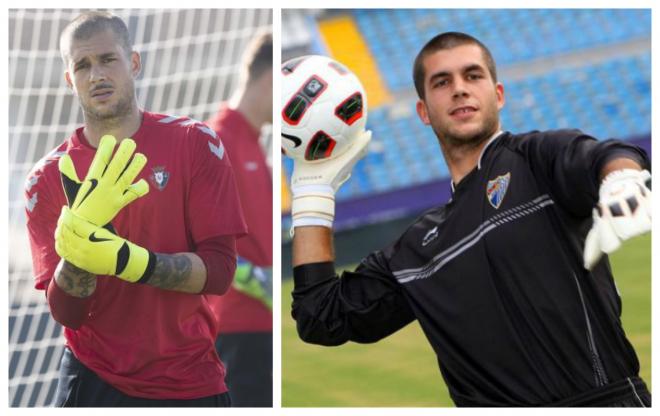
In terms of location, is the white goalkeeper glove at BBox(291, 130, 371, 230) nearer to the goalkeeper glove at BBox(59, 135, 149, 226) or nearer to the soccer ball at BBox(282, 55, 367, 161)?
the soccer ball at BBox(282, 55, 367, 161)

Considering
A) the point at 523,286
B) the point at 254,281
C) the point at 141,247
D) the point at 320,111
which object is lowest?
the point at 523,286

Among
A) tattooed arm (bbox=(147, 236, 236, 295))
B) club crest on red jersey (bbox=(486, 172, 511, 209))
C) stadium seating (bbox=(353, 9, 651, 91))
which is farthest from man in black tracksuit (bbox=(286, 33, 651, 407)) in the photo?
stadium seating (bbox=(353, 9, 651, 91))

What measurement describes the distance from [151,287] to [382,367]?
4114mm

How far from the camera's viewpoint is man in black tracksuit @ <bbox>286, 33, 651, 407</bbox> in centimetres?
283

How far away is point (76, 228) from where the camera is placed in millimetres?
3258

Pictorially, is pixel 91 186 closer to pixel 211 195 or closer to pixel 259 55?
pixel 211 195

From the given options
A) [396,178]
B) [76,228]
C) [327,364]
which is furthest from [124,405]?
[396,178]

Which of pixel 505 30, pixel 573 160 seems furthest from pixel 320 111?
pixel 505 30

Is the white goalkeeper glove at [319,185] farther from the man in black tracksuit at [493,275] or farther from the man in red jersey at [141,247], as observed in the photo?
the man in red jersey at [141,247]

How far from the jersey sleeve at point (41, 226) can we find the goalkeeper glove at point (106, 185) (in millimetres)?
119

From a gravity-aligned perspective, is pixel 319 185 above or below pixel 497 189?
above

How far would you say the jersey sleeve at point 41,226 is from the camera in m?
3.50

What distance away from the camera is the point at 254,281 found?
4172 millimetres

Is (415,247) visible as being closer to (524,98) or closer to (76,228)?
(76,228)
